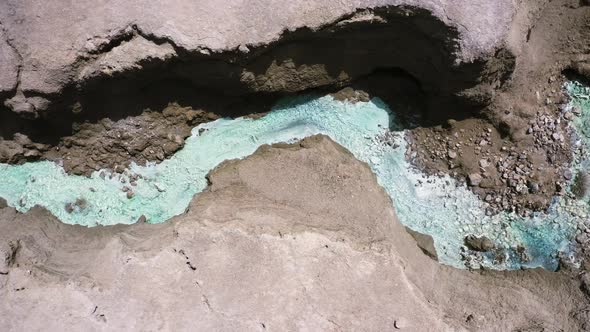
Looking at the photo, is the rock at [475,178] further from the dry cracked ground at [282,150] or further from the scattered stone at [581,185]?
the scattered stone at [581,185]

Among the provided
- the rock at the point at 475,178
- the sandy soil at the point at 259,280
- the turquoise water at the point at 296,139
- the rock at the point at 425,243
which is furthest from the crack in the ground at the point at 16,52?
the rock at the point at 475,178

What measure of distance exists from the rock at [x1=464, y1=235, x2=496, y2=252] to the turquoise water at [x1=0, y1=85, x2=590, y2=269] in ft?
0.19

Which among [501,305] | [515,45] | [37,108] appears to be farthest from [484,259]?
[37,108]

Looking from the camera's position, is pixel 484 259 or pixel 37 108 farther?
pixel 484 259

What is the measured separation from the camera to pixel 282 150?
4.38 meters

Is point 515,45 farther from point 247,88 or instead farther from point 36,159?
point 36,159

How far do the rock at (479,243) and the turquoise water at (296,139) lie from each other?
0.19ft

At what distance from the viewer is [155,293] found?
3.60 m

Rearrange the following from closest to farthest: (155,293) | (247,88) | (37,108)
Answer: (155,293)
(37,108)
(247,88)

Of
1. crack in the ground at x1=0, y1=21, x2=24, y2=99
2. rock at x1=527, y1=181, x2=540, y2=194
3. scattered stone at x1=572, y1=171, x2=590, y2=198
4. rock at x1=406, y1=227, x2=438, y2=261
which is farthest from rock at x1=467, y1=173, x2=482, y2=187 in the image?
crack in the ground at x1=0, y1=21, x2=24, y2=99

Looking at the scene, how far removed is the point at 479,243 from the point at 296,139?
1811 millimetres

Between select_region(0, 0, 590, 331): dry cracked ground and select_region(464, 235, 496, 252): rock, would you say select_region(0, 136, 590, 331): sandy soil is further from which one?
select_region(464, 235, 496, 252): rock

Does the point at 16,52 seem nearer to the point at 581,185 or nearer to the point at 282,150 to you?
the point at 282,150

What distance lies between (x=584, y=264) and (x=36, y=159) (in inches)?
186
